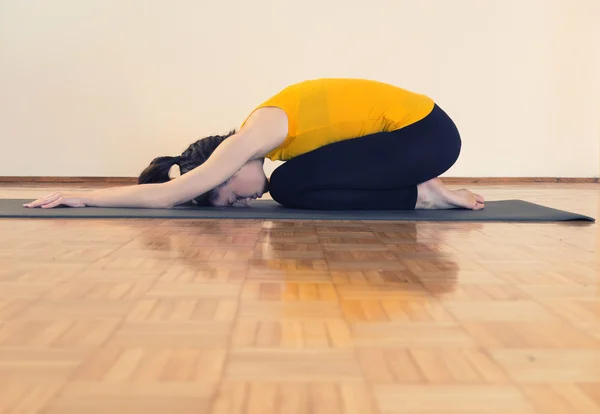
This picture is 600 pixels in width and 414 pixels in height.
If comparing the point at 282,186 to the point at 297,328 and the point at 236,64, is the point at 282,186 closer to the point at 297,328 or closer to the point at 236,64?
the point at 297,328

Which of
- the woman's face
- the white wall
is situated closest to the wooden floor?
the woman's face

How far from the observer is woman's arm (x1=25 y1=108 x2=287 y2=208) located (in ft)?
6.22

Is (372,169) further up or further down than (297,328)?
further up

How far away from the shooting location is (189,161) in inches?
83.5

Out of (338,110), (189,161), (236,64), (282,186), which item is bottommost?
(282,186)

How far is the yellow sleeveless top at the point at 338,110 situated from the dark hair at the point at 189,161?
215 mm

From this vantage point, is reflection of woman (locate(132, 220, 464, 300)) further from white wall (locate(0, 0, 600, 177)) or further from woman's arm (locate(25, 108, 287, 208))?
white wall (locate(0, 0, 600, 177))

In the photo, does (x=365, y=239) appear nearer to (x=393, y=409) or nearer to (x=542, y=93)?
(x=393, y=409)

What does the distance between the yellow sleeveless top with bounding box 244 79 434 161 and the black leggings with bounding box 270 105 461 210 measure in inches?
1.3

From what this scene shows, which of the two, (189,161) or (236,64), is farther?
(236,64)

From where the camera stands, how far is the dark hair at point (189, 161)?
6.91 ft

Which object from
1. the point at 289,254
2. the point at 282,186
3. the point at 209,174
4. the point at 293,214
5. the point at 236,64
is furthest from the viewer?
the point at 236,64

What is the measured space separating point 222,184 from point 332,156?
409mm

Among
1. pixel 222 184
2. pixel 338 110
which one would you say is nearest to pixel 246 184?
pixel 222 184
